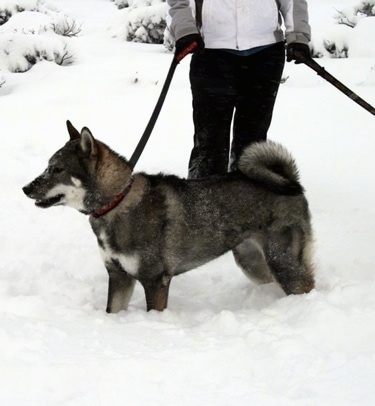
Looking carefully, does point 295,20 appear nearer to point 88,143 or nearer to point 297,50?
point 297,50

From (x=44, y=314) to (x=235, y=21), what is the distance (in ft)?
7.15

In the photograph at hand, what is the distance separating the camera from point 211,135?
4078 mm

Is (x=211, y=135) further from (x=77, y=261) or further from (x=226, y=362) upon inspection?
(x=226, y=362)

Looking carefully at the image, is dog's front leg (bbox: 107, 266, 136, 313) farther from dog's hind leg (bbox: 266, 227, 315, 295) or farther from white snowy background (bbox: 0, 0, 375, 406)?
dog's hind leg (bbox: 266, 227, 315, 295)

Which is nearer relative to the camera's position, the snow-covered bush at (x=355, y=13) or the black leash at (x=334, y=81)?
the black leash at (x=334, y=81)

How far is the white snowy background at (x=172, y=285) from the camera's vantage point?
2305 millimetres

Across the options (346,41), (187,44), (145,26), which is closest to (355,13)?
(346,41)

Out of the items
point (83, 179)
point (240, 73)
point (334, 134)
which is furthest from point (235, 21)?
point (334, 134)

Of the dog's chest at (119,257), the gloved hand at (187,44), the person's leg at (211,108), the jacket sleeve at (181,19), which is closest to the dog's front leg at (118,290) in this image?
the dog's chest at (119,257)

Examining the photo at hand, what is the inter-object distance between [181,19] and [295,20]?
2.58ft

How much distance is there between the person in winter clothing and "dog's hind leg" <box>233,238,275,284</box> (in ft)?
2.54

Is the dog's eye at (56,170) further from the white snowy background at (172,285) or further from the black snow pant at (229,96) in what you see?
the black snow pant at (229,96)

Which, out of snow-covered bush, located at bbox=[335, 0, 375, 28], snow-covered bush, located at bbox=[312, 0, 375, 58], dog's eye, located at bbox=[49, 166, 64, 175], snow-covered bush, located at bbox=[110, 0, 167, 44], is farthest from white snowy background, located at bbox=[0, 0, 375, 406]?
snow-covered bush, located at bbox=[335, 0, 375, 28]

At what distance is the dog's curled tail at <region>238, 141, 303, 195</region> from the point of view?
3.40 metres
